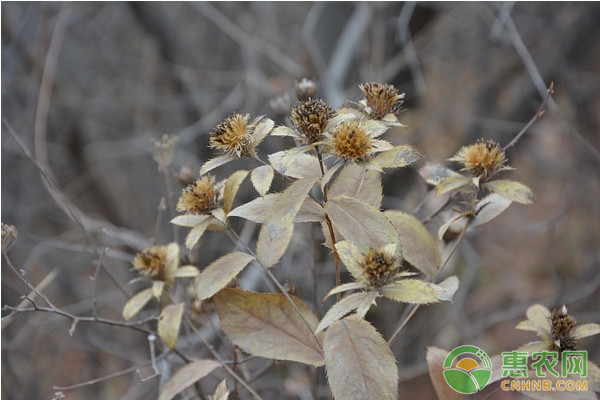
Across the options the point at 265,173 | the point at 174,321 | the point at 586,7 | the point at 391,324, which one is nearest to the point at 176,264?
the point at 174,321

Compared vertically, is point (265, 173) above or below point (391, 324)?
below

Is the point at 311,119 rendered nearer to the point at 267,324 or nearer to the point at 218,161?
the point at 218,161

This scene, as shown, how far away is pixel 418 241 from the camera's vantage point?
0.93 metres

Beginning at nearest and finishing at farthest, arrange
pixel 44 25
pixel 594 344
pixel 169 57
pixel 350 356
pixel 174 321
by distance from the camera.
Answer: pixel 350 356
pixel 174 321
pixel 44 25
pixel 169 57
pixel 594 344

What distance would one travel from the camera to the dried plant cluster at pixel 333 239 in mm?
750

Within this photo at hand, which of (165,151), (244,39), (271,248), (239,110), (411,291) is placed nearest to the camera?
(411,291)

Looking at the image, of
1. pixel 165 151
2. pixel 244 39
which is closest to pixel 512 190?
pixel 165 151

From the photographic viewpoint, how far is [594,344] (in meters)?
2.99

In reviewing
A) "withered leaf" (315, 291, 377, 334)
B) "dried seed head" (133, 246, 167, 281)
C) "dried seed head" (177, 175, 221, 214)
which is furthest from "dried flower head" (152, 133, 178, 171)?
"withered leaf" (315, 291, 377, 334)

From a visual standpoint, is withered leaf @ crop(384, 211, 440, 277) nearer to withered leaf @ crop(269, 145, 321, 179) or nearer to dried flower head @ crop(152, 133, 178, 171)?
withered leaf @ crop(269, 145, 321, 179)

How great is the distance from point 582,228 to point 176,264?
349cm

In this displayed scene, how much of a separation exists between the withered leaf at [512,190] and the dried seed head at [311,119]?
273mm

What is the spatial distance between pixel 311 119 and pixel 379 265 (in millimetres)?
210

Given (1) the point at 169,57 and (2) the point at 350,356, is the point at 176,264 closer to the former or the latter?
(2) the point at 350,356
